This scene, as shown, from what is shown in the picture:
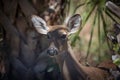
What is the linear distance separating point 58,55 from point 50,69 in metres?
0.21

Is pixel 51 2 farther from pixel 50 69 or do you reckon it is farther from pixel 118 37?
pixel 118 37

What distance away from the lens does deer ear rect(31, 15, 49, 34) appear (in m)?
3.06

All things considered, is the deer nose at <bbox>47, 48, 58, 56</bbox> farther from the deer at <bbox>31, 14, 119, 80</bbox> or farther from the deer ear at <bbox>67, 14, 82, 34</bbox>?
the deer ear at <bbox>67, 14, 82, 34</bbox>

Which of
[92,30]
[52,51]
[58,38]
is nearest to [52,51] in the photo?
[52,51]

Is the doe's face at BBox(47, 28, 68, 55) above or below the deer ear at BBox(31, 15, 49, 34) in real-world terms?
below

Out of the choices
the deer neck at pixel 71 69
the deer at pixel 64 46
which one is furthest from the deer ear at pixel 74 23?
the deer neck at pixel 71 69

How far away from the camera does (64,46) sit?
3125 millimetres

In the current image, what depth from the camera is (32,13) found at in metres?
3.11

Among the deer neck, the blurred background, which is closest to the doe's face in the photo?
the deer neck

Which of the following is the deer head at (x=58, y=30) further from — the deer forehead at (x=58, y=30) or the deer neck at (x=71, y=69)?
the deer neck at (x=71, y=69)

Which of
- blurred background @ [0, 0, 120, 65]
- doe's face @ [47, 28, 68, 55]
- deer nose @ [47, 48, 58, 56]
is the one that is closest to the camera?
deer nose @ [47, 48, 58, 56]

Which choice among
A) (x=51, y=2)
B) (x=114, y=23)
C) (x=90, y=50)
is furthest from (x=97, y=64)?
(x=51, y=2)

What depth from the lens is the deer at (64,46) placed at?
121 inches

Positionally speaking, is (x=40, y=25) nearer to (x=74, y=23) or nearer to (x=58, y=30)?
(x=58, y=30)
